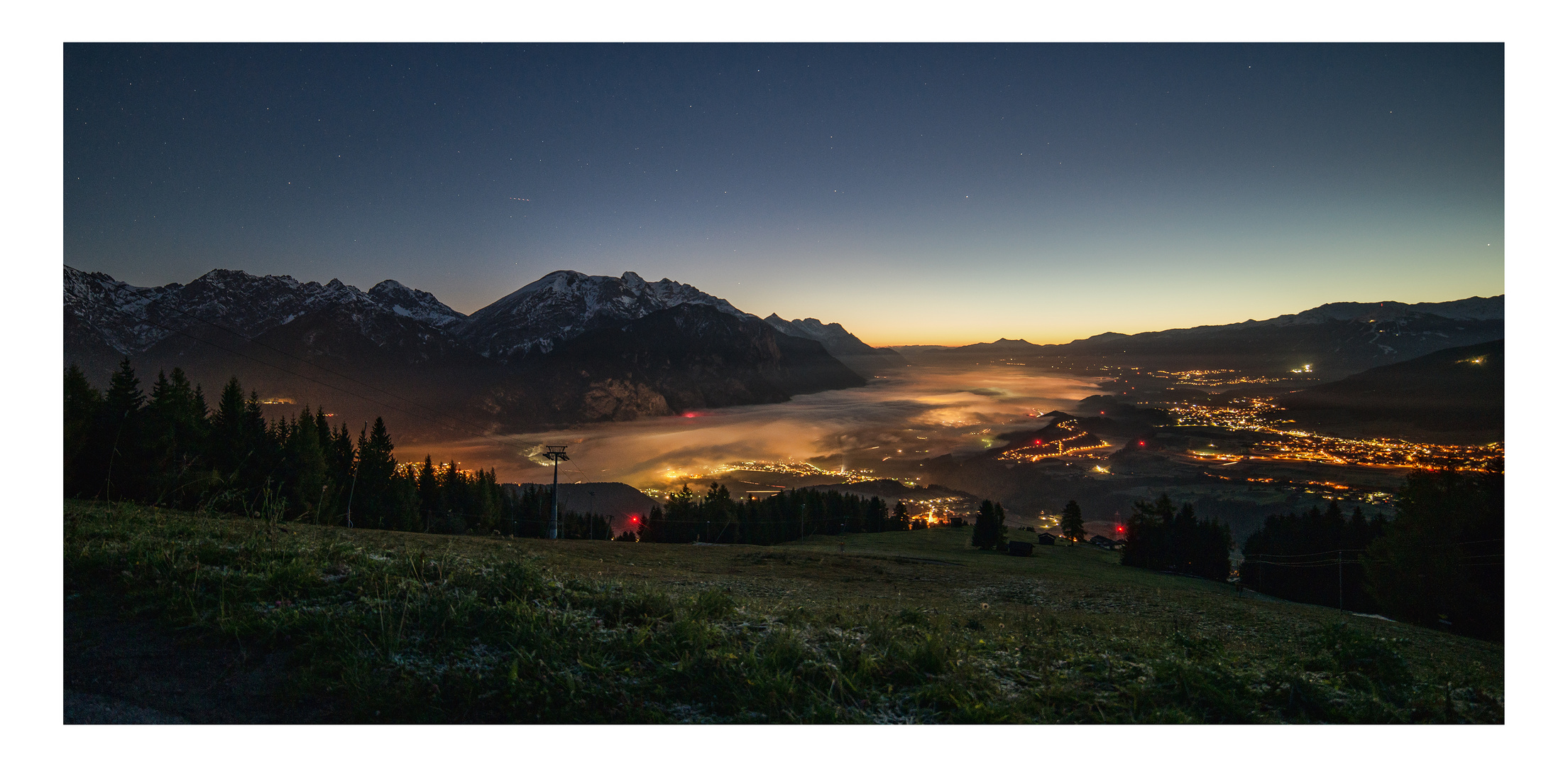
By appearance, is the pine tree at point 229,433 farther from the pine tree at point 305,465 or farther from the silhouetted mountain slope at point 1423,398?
the silhouetted mountain slope at point 1423,398

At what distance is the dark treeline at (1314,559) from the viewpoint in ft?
149

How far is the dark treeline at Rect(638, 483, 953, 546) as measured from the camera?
75.2 metres

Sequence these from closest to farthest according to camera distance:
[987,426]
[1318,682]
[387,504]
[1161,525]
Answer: [1318,682]
[387,504]
[1161,525]
[987,426]

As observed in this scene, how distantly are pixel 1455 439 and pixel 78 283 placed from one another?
3804 cm

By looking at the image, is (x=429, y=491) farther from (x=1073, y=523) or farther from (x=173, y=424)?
(x=1073, y=523)

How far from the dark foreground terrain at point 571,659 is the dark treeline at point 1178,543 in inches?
2699

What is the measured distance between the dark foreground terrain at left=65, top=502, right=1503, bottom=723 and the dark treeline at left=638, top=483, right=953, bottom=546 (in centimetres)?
6684

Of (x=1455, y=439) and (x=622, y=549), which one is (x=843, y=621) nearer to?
(x=622, y=549)

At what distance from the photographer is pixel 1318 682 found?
541cm

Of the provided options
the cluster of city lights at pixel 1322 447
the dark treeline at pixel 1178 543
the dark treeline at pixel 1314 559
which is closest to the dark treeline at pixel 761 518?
the dark treeline at pixel 1178 543

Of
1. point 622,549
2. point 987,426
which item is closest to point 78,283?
point 622,549

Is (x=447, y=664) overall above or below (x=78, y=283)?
below

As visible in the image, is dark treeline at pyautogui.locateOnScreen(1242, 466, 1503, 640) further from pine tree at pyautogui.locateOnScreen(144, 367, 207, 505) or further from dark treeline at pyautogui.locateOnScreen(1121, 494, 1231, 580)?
pine tree at pyautogui.locateOnScreen(144, 367, 207, 505)

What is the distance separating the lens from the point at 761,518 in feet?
269
